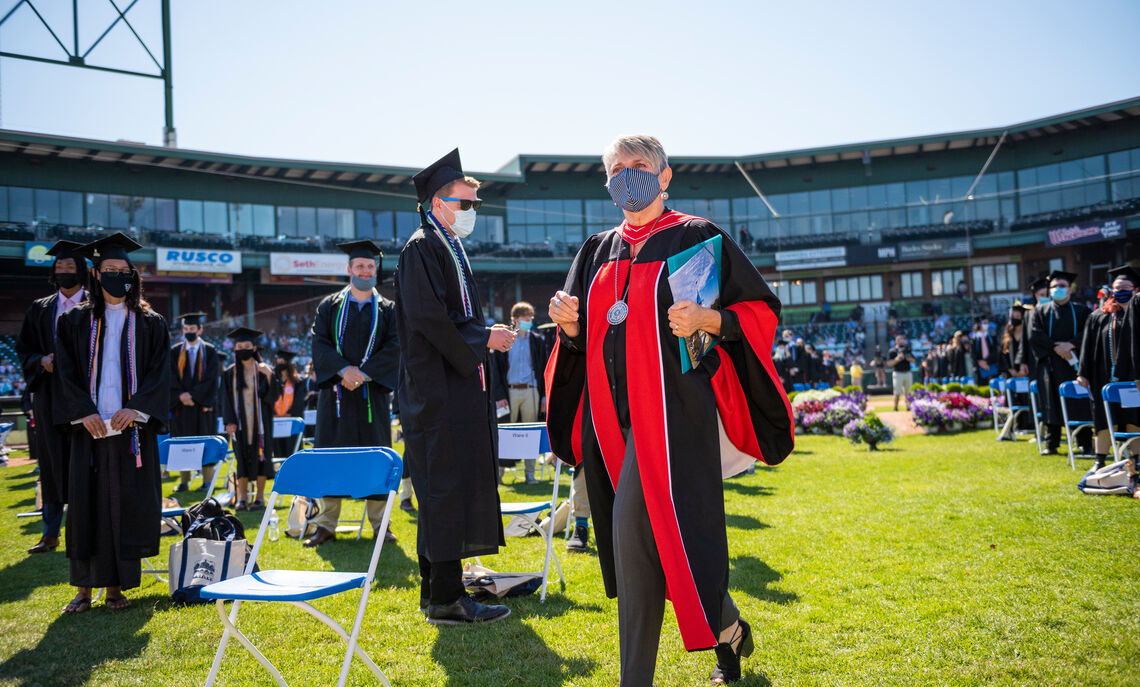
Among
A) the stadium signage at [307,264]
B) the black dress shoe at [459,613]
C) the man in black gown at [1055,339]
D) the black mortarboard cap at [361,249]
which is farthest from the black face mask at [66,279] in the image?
the stadium signage at [307,264]

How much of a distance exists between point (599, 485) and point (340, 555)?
385 centimetres

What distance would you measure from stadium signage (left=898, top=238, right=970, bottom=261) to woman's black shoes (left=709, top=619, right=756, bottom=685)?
39865 mm

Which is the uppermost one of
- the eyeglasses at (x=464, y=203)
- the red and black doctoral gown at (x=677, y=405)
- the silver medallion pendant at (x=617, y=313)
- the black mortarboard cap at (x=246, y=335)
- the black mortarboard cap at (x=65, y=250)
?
the black mortarboard cap at (x=65, y=250)

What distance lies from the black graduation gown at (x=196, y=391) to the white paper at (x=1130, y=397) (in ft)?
29.8

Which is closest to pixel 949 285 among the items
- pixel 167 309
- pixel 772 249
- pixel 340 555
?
pixel 772 249

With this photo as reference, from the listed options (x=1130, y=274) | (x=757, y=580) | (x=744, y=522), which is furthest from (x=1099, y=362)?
(x=757, y=580)

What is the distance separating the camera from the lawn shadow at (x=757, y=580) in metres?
4.45

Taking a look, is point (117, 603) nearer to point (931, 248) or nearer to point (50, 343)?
point (50, 343)

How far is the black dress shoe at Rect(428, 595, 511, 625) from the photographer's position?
4285 mm

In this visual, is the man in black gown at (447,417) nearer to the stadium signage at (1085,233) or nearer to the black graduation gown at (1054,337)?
the black graduation gown at (1054,337)

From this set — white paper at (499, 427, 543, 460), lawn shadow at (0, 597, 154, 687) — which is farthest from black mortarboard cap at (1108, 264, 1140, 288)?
lawn shadow at (0, 597, 154, 687)

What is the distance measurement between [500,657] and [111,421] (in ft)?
9.69

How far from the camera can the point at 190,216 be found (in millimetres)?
35000

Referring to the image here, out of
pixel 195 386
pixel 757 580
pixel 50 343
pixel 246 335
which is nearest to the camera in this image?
pixel 757 580
